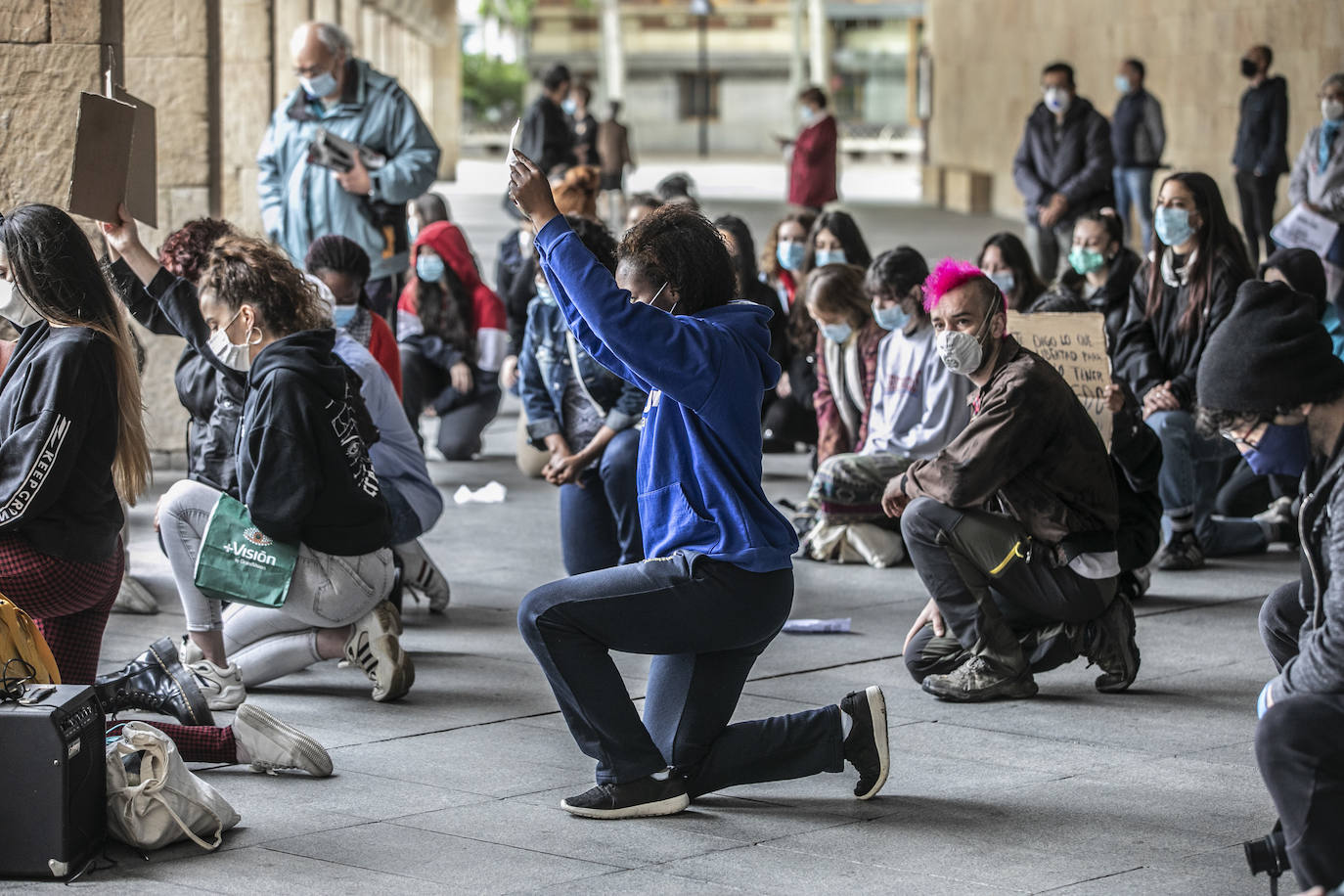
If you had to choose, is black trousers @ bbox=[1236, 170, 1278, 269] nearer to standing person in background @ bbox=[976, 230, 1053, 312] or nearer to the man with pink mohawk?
standing person in background @ bbox=[976, 230, 1053, 312]

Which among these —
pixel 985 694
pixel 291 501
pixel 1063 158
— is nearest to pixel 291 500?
pixel 291 501

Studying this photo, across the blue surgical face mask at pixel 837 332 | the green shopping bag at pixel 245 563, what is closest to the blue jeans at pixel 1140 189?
the blue surgical face mask at pixel 837 332

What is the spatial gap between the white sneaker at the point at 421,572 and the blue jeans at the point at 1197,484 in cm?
293

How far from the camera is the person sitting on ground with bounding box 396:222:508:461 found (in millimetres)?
9664

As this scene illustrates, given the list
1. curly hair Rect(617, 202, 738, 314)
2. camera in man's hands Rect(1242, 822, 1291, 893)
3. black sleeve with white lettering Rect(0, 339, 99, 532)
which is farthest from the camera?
black sleeve with white lettering Rect(0, 339, 99, 532)

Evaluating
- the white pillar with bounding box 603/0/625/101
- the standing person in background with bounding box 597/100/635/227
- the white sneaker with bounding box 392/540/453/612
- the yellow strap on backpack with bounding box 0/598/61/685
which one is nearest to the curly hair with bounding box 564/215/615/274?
the white sneaker with bounding box 392/540/453/612

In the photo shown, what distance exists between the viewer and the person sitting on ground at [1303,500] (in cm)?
337

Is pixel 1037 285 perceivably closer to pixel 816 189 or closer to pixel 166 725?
pixel 166 725

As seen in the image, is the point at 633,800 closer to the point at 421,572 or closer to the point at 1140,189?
the point at 421,572

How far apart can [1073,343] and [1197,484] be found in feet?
4.69

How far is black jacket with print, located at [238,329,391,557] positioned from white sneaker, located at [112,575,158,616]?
1362 mm

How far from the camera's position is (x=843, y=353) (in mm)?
7809

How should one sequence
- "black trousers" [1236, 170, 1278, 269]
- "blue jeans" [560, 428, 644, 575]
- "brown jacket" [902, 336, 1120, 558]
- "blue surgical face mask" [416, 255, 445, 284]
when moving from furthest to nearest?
"black trousers" [1236, 170, 1278, 269], "blue surgical face mask" [416, 255, 445, 284], "blue jeans" [560, 428, 644, 575], "brown jacket" [902, 336, 1120, 558]

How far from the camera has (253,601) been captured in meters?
5.31
